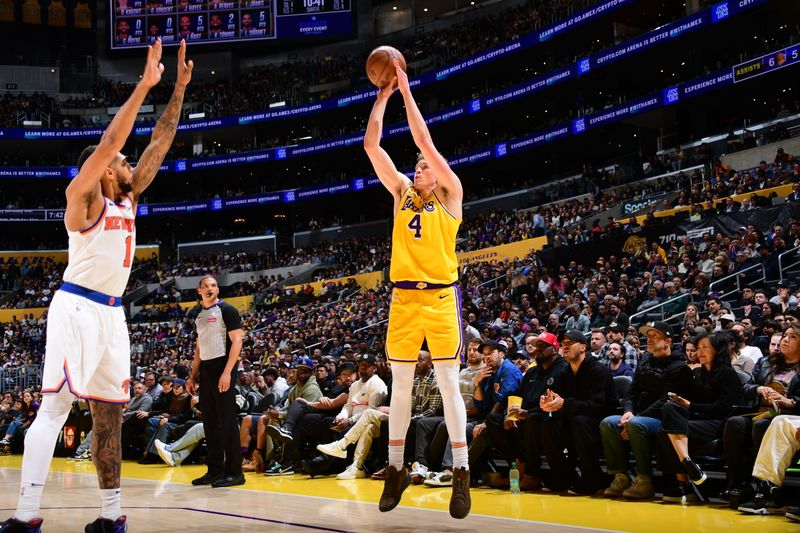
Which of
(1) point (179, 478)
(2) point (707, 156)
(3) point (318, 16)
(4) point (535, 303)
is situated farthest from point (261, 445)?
(3) point (318, 16)

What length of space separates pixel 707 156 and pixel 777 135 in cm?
207

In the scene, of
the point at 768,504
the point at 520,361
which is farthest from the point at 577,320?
the point at 768,504

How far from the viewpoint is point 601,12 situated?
97.0 feet

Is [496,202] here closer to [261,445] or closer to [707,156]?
[707,156]

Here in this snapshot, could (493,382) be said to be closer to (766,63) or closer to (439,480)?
(439,480)

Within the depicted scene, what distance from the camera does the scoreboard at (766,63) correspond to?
23.0m

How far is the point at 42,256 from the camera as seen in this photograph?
4219cm

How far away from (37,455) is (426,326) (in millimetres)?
2363

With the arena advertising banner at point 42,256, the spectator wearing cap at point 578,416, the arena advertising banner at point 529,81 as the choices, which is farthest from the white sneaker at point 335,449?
the arena advertising banner at point 42,256

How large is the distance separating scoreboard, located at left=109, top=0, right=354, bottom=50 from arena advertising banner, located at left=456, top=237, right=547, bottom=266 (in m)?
20.9

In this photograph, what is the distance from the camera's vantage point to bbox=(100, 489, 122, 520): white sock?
14.7 feet

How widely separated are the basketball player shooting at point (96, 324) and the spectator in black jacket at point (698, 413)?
4.15m

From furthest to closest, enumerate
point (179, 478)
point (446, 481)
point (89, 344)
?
1. point (179, 478)
2. point (446, 481)
3. point (89, 344)

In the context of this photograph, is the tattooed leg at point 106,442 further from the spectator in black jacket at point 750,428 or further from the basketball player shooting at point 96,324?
the spectator in black jacket at point 750,428
